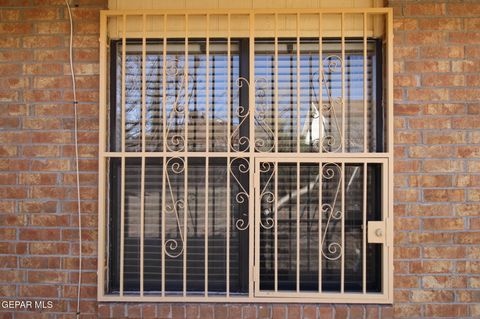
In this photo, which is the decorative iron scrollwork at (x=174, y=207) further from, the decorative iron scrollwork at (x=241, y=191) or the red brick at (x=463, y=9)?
the red brick at (x=463, y=9)

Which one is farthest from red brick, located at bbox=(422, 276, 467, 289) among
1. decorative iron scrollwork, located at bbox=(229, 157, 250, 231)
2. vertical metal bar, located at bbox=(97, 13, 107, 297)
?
vertical metal bar, located at bbox=(97, 13, 107, 297)

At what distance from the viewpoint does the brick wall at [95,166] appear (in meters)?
3.20

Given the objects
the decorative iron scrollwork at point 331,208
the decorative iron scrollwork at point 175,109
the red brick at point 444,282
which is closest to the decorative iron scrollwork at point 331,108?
the decorative iron scrollwork at point 331,208

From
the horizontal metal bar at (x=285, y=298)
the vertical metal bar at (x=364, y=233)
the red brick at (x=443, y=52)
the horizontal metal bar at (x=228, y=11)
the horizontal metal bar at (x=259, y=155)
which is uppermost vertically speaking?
the horizontal metal bar at (x=228, y=11)

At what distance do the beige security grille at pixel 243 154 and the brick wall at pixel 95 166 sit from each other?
12cm

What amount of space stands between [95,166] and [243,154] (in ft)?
3.40

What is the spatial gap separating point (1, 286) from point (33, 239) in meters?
0.40

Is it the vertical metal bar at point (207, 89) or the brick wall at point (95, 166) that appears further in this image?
the vertical metal bar at point (207, 89)

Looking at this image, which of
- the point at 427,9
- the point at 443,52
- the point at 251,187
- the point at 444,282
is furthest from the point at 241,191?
the point at 427,9

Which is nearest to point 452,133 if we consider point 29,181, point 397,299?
point 397,299

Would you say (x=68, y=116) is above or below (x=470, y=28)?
below

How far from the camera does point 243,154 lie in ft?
10.7

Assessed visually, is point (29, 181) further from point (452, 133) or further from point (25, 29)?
point (452, 133)

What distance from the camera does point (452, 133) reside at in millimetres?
3219
